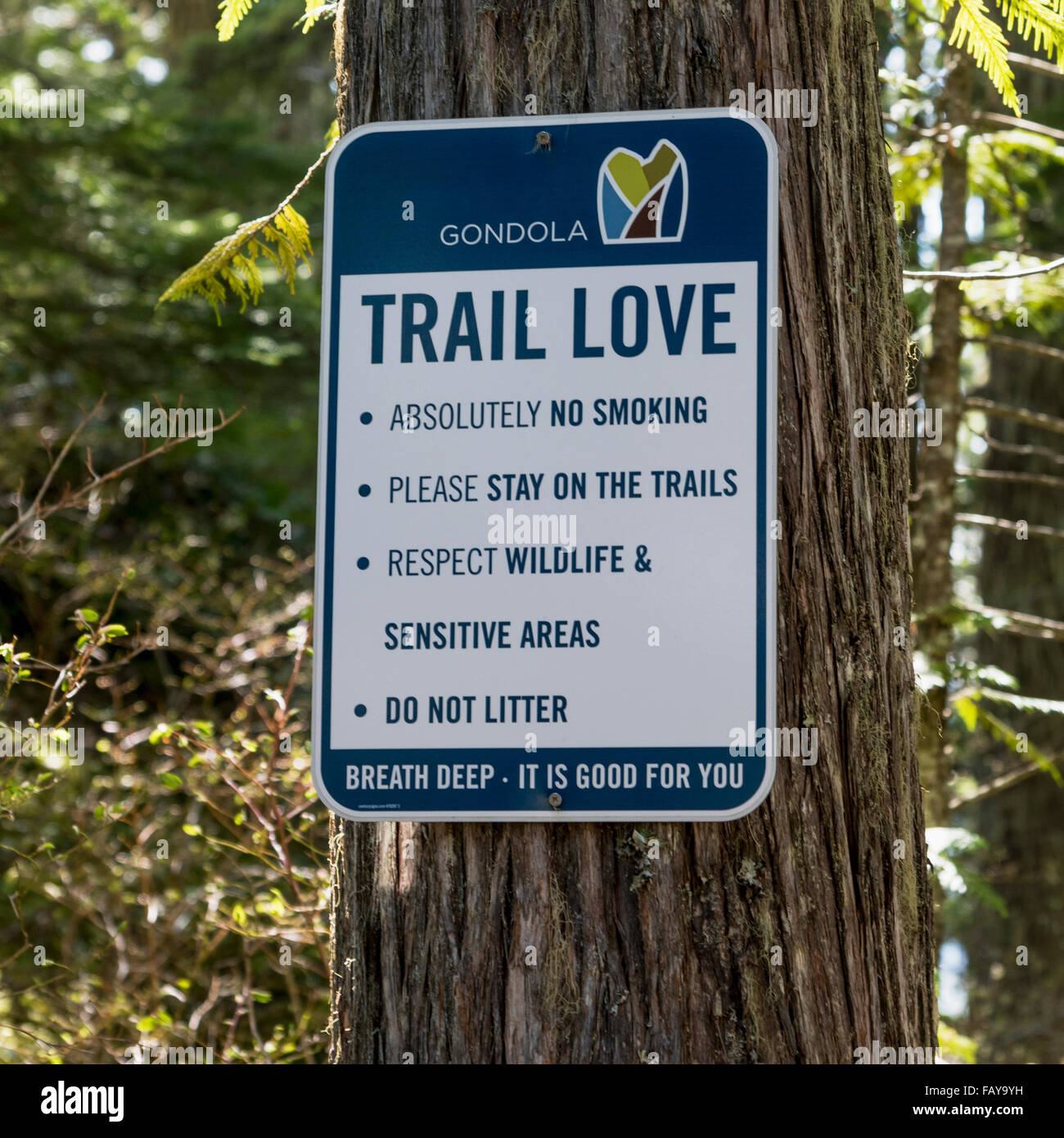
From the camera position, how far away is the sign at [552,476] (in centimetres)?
166

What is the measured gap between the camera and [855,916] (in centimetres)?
171

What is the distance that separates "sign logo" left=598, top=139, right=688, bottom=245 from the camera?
5.75ft

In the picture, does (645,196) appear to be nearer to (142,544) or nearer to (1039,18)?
(1039,18)

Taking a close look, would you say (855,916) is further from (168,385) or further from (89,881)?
(168,385)

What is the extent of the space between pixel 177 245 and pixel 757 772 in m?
7.10

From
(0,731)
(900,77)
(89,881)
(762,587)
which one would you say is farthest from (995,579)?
(762,587)

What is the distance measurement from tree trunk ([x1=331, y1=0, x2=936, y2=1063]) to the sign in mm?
80

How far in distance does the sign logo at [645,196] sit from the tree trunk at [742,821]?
0.11m

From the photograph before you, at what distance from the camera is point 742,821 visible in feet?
5.46

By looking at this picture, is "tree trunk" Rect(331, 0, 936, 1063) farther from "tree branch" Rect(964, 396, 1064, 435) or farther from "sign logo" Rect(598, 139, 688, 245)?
"tree branch" Rect(964, 396, 1064, 435)

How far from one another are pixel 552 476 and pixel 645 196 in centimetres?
44

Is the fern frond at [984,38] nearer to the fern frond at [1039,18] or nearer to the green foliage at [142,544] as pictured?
the fern frond at [1039,18]

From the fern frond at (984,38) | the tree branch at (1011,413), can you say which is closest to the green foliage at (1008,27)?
the fern frond at (984,38)

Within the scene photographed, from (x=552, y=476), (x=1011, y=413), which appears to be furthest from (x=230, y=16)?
(x=1011, y=413)
